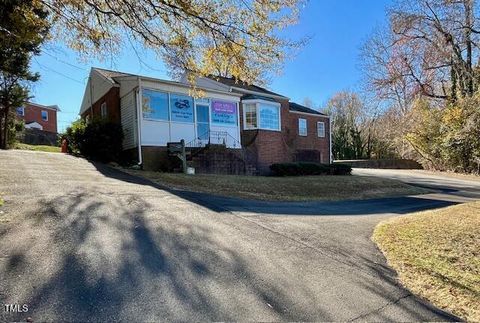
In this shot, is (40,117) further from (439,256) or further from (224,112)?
(439,256)

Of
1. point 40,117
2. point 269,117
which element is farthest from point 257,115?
point 40,117

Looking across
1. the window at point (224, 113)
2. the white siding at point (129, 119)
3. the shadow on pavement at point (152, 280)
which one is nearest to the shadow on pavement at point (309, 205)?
the shadow on pavement at point (152, 280)

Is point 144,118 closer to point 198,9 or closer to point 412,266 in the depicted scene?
point 198,9

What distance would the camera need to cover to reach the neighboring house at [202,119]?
16.6m

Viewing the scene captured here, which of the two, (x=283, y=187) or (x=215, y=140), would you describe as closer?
(x=283, y=187)

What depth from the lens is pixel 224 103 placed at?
19.5 m

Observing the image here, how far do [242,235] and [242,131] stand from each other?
1506cm

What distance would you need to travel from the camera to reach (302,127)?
26312mm

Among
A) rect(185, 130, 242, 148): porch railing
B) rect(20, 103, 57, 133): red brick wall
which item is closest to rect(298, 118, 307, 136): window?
rect(185, 130, 242, 148): porch railing

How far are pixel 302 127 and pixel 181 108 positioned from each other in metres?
11.5

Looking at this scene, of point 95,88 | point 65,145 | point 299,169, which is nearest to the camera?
point 299,169

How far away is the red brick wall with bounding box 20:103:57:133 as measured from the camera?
43.3 meters

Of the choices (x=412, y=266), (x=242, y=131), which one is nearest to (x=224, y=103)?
(x=242, y=131)

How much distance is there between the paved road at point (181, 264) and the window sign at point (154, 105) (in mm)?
8422
